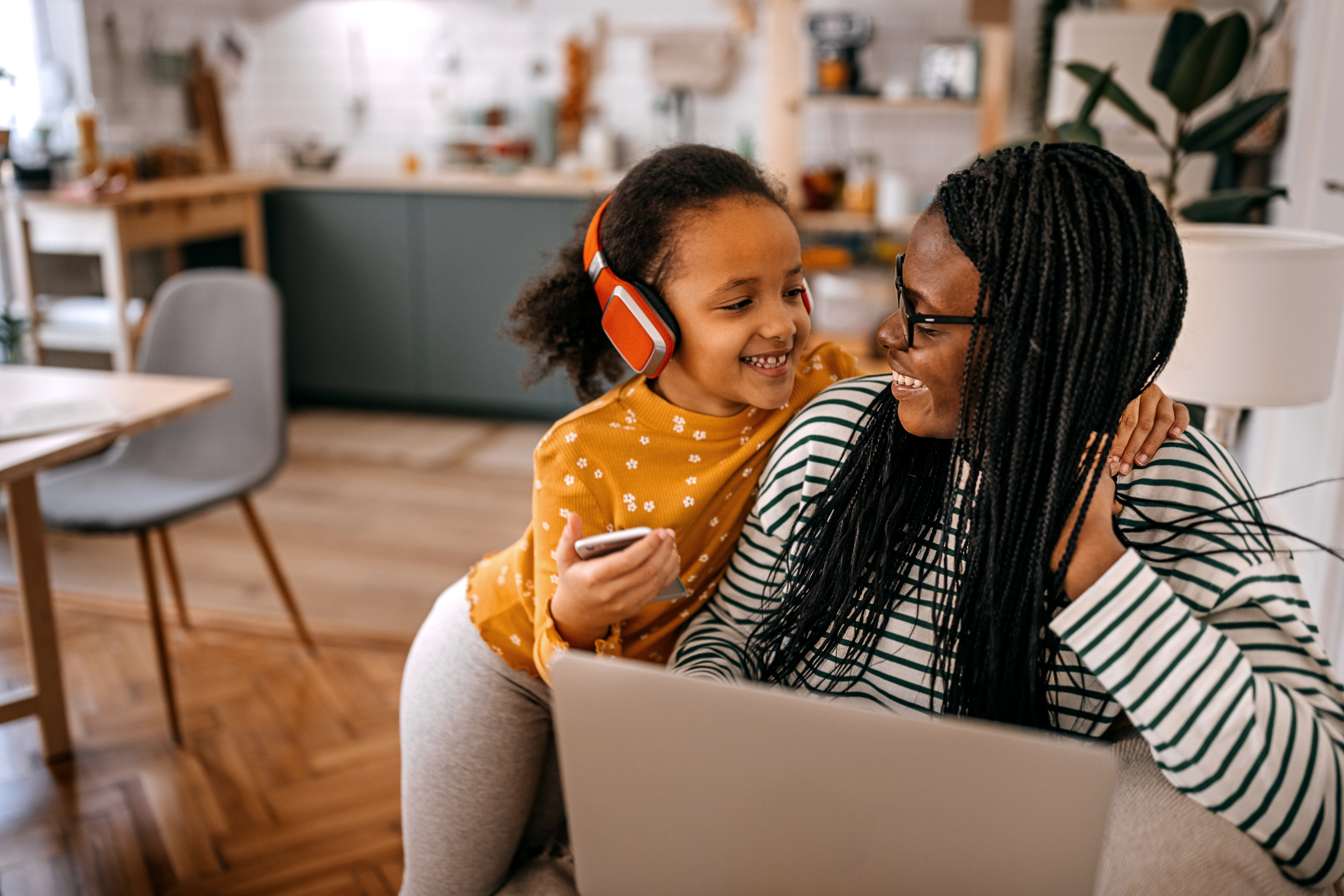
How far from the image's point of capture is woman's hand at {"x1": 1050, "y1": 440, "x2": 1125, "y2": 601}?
86 centimetres

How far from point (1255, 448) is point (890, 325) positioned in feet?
6.32

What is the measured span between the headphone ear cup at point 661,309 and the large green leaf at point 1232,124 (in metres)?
1.21

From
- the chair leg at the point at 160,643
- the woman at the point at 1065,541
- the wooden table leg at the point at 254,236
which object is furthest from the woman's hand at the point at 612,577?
the wooden table leg at the point at 254,236

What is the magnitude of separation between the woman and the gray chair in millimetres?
1708

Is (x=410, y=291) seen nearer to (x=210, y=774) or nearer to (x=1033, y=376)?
(x=210, y=774)

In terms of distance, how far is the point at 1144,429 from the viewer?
37.6 inches

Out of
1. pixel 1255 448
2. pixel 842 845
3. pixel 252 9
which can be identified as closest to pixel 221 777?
pixel 842 845

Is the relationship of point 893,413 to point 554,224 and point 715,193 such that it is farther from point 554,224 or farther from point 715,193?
point 554,224

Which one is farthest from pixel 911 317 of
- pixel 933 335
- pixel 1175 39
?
pixel 1175 39

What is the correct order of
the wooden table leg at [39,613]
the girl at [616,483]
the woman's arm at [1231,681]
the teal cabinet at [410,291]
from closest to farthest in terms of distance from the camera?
the woman's arm at [1231,681]
the girl at [616,483]
the wooden table leg at [39,613]
the teal cabinet at [410,291]

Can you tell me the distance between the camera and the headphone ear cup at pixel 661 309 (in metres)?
1.17

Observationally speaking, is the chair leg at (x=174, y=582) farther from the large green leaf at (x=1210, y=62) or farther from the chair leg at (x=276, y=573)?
the large green leaf at (x=1210, y=62)

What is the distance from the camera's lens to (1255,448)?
252cm

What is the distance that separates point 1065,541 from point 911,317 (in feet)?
0.77
